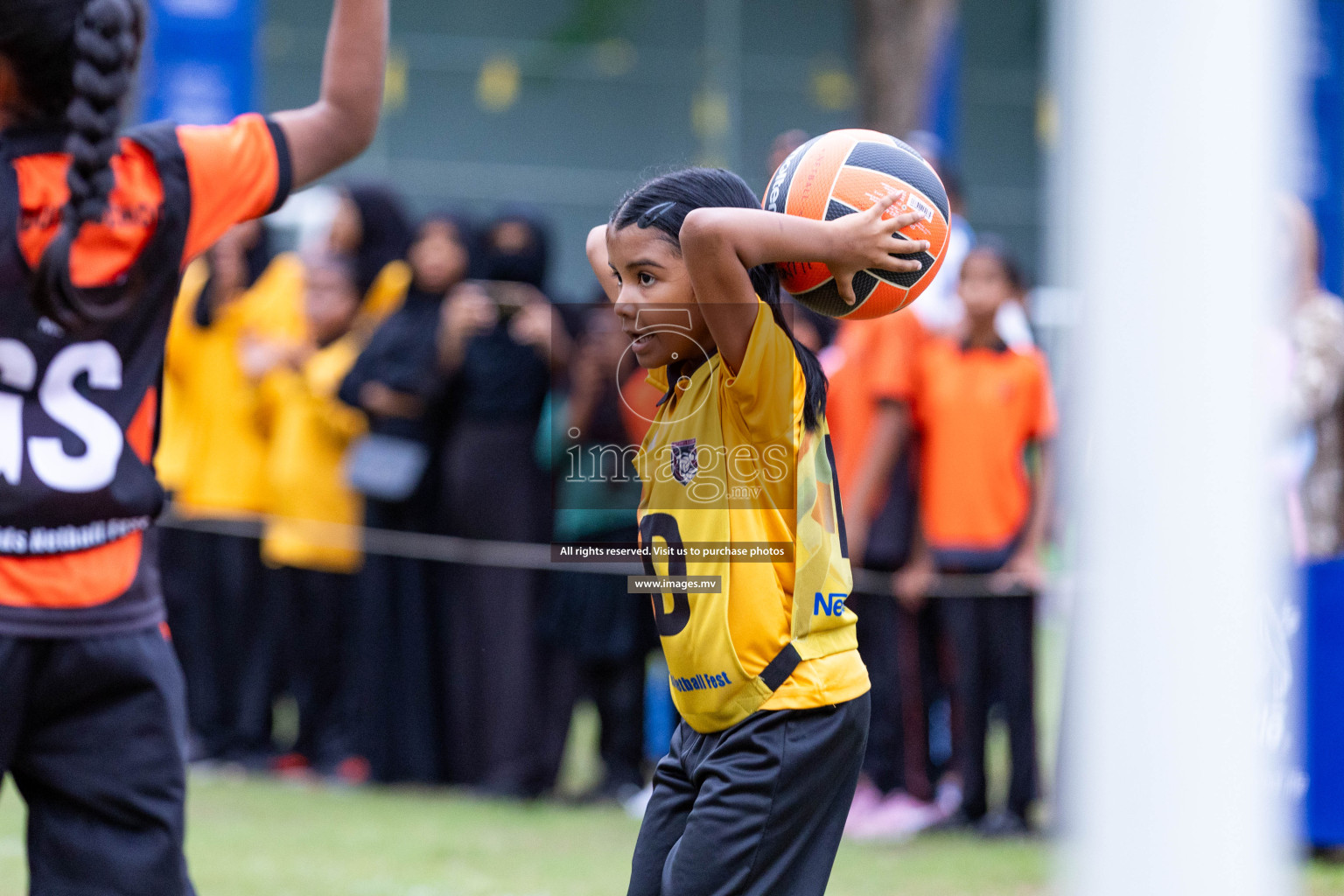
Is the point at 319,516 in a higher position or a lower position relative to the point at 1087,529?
lower

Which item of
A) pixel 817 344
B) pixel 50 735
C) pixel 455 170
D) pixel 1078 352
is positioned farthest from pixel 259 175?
pixel 455 170

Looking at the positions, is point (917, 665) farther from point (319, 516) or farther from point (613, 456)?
point (319, 516)

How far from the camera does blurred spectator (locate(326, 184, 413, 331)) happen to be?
279 inches

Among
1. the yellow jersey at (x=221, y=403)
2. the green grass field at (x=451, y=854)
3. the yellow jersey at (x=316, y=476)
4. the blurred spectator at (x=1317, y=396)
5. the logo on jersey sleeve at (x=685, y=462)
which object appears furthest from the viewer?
the yellow jersey at (x=221, y=403)

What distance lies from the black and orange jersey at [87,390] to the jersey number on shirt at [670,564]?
79 cm

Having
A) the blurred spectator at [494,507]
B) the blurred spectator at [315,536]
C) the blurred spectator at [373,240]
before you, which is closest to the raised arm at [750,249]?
the blurred spectator at [494,507]

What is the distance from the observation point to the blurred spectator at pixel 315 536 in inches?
266

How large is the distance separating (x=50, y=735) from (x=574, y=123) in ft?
54.7

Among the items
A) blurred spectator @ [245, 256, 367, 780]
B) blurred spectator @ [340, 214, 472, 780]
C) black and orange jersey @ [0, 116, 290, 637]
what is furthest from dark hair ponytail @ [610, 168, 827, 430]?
blurred spectator @ [245, 256, 367, 780]

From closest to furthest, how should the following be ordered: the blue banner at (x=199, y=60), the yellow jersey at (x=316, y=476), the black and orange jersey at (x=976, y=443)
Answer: the black and orange jersey at (x=976, y=443)
the yellow jersey at (x=316, y=476)
the blue banner at (x=199, y=60)

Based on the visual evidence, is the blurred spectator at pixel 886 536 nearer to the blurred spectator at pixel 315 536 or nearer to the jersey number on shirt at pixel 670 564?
the blurred spectator at pixel 315 536

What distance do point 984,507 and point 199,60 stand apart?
20.0 ft

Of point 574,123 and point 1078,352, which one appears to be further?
point 574,123

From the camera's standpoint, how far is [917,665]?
591 cm
